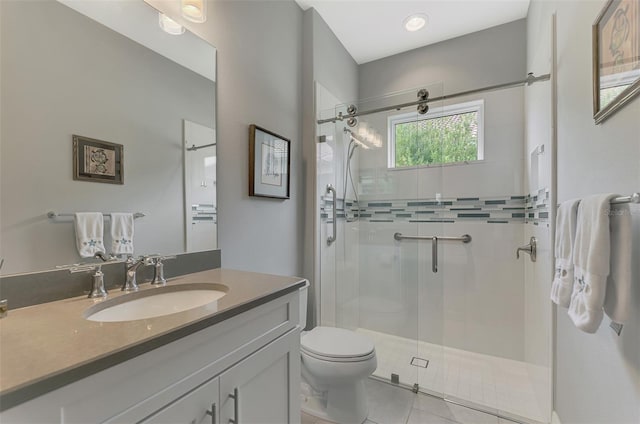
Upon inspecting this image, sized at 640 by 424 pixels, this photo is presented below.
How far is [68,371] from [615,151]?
4.81ft

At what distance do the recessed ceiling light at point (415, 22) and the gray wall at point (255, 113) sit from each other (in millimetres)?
849

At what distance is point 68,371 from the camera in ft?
1.65

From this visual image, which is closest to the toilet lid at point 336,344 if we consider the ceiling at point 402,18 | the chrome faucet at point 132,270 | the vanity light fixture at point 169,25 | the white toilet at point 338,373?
the white toilet at point 338,373

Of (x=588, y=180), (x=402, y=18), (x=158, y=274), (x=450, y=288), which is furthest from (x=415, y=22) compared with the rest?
(x=158, y=274)

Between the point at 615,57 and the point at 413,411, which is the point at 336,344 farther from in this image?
the point at 615,57

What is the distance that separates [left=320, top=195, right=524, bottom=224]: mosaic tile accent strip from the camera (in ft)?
7.36

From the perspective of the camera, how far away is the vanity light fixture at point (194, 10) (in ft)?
4.34

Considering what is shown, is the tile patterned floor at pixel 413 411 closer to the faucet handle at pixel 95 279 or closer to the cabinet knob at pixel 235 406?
the cabinet knob at pixel 235 406

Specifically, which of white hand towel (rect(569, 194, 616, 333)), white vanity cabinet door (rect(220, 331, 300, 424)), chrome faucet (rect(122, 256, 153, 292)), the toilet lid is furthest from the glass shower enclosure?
white hand towel (rect(569, 194, 616, 333))

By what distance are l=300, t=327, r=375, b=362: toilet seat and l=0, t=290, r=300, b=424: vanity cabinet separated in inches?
18.8

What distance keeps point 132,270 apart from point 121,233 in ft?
0.49

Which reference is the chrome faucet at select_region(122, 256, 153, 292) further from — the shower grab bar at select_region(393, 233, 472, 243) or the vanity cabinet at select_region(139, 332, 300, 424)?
the shower grab bar at select_region(393, 233, 472, 243)

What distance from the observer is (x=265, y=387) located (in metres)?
0.96

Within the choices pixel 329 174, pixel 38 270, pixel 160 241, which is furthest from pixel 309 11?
pixel 38 270
